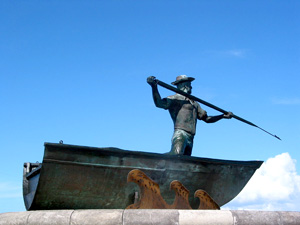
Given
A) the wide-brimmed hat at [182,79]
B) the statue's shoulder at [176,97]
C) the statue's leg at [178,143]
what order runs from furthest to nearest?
the wide-brimmed hat at [182,79]
the statue's shoulder at [176,97]
the statue's leg at [178,143]

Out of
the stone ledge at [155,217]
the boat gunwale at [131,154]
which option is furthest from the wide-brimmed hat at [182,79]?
the stone ledge at [155,217]

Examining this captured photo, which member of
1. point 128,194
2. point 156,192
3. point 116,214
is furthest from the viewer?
point 128,194

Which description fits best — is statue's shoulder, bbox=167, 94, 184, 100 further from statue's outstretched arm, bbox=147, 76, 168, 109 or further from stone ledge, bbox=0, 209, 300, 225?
stone ledge, bbox=0, 209, 300, 225

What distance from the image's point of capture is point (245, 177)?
26.8ft

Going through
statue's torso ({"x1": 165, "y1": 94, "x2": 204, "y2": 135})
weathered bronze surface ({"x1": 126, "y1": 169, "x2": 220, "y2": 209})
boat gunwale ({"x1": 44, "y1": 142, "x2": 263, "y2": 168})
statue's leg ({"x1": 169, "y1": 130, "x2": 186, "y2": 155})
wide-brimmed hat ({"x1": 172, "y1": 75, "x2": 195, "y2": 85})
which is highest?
wide-brimmed hat ({"x1": 172, "y1": 75, "x2": 195, "y2": 85})

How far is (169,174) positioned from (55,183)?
6.42 ft

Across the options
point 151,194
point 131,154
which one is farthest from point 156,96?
point 151,194

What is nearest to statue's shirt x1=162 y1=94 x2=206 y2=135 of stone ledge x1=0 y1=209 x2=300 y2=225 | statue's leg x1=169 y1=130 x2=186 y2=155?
statue's leg x1=169 y1=130 x2=186 y2=155

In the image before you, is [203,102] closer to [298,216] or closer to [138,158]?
[138,158]

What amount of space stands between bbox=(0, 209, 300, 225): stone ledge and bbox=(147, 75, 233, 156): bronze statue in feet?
8.96

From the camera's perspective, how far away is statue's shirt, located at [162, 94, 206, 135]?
27.2ft

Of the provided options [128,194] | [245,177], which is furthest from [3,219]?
[245,177]

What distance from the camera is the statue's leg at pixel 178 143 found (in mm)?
7914

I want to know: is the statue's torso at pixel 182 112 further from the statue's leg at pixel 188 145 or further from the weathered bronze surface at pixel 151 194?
the weathered bronze surface at pixel 151 194
